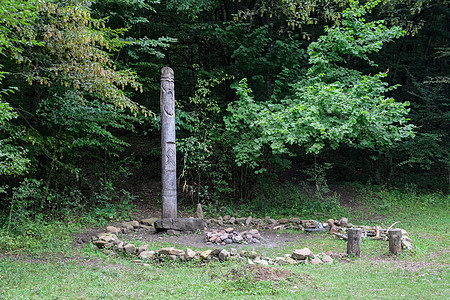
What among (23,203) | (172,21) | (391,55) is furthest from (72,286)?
(391,55)

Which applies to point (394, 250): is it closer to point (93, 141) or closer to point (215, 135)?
point (215, 135)

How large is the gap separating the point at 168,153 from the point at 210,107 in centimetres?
261

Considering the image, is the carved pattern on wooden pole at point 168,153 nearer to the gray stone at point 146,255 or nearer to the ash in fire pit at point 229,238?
the ash in fire pit at point 229,238

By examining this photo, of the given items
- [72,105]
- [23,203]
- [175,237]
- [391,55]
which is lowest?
[175,237]

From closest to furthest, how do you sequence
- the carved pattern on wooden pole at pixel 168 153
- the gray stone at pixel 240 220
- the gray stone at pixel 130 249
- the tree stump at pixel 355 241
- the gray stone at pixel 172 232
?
the tree stump at pixel 355 241 < the gray stone at pixel 130 249 < the gray stone at pixel 172 232 < the carved pattern on wooden pole at pixel 168 153 < the gray stone at pixel 240 220

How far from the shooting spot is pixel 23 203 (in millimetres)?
8406

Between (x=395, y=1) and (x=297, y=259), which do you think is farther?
(x=395, y=1)

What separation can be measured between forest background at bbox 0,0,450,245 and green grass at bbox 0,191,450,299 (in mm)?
1600

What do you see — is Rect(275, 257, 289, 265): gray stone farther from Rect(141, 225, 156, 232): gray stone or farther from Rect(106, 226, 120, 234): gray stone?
Rect(106, 226, 120, 234): gray stone

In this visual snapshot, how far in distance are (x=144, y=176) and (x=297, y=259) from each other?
8.07 m

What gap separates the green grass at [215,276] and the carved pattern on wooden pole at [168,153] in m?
1.35

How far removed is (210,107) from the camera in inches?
435

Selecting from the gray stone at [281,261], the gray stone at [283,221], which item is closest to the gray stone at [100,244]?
the gray stone at [281,261]

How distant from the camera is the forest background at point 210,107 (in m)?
7.17
